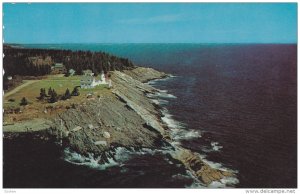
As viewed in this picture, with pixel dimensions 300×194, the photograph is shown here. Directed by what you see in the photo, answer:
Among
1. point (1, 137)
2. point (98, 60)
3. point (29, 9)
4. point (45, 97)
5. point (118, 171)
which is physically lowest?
point (118, 171)

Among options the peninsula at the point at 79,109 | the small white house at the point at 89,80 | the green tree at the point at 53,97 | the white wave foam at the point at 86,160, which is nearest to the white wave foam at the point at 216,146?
the peninsula at the point at 79,109

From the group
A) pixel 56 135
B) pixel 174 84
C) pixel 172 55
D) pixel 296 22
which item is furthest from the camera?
pixel 172 55

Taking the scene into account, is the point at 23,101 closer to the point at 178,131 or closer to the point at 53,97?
the point at 53,97

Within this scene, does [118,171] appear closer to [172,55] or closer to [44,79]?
[44,79]

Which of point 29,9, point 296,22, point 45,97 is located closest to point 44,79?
point 45,97

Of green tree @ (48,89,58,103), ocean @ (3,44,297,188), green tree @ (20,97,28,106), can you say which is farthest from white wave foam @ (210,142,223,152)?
green tree @ (20,97,28,106)

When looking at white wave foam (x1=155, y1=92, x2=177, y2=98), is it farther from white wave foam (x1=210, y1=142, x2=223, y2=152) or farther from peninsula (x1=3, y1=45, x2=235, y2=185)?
white wave foam (x1=210, y1=142, x2=223, y2=152)
